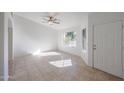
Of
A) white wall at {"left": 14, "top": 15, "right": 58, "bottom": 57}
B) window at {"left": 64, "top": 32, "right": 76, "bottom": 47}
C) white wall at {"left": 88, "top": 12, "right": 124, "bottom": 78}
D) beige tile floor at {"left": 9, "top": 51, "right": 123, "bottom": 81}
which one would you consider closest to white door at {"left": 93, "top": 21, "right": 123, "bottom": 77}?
white wall at {"left": 88, "top": 12, "right": 124, "bottom": 78}

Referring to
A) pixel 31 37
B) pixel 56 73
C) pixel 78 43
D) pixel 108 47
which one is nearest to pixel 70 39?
pixel 78 43

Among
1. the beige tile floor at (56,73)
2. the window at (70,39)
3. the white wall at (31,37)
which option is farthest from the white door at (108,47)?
the white wall at (31,37)

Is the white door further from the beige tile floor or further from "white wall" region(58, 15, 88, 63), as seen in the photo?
"white wall" region(58, 15, 88, 63)

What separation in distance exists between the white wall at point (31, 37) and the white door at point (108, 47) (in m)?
5.32

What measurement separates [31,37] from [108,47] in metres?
6.25

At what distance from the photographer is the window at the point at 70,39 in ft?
26.1

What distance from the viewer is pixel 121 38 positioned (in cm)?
306

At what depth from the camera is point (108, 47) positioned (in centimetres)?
348

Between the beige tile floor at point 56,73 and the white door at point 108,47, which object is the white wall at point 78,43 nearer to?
the white door at point 108,47

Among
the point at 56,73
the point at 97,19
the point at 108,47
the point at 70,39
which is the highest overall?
the point at 97,19

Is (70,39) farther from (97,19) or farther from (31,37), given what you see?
(97,19)
